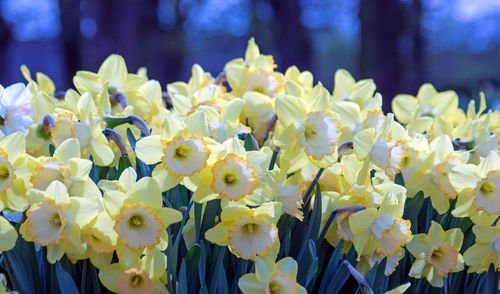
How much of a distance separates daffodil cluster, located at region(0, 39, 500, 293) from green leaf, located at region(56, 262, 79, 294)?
0.10 feet

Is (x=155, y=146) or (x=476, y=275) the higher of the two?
(x=155, y=146)

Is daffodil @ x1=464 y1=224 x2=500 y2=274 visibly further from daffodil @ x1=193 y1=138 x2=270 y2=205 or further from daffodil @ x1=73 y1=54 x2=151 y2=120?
daffodil @ x1=73 y1=54 x2=151 y2=120

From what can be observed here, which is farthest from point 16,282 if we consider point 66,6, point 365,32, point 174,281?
point 66,6

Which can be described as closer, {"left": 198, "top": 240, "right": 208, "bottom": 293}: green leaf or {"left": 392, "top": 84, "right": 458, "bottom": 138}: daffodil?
{"left": 198, "top": 240, "right": 208, "bottom": 293}: green leaf

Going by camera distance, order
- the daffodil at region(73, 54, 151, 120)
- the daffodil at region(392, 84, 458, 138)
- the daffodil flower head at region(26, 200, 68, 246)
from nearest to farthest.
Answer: the daffodil flower head at region(26, 200, 68, 246) < the daffodil at region(73, 54, 151, 120) < the daffodil at region(392, 84, 458, 138)

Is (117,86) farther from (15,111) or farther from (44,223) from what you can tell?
(44,223)

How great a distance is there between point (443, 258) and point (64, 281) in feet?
2.92

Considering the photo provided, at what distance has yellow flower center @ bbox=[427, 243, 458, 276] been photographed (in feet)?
3.89

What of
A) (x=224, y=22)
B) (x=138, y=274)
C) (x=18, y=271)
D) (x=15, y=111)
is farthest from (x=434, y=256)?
(x=224, y=22)

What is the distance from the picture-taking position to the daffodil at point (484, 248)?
1.22 m

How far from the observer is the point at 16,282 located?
3.34 feet

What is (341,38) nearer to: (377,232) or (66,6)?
(66,6)

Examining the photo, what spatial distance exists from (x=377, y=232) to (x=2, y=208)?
79 centimetres

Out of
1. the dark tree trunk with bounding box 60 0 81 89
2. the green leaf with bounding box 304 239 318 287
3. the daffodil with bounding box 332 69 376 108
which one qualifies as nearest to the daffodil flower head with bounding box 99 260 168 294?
the green leaf with bounding box 304 239 318 287
